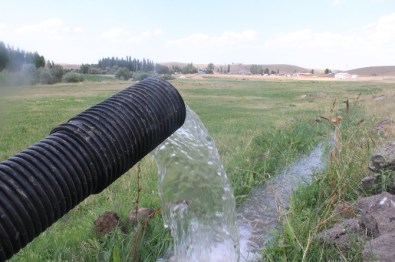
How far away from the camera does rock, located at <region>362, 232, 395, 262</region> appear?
119 inches

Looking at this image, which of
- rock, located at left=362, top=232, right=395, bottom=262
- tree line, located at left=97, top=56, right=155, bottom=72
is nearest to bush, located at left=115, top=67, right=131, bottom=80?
tree line, located at left=97, top=56, right=155, bottom=72

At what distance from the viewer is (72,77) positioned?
3.47 metres

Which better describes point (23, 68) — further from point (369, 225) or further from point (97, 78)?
point (369, 225)

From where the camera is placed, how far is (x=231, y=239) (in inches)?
159

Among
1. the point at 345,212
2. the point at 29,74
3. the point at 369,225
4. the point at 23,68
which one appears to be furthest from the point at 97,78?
the point at 369,225

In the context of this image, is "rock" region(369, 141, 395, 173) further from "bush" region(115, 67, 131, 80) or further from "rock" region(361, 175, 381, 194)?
"bush" region(115, 67, 131, 80)

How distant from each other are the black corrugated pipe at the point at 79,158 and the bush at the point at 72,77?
0.76 metres

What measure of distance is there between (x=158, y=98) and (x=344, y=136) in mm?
4938

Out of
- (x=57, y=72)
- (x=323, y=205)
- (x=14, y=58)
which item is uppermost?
(x=14, y=58)

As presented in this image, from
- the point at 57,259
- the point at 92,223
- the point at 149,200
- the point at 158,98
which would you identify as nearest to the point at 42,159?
the point at 158,98

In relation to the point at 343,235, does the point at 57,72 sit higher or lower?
higher

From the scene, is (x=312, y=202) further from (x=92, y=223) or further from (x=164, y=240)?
(x=92, y=223)

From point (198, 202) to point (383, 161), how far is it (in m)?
2.00

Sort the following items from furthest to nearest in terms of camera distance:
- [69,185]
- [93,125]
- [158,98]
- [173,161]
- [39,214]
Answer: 1. [173,161]
2. [158,98]
3. [93,125]
4. [69,185]
5. [39,214]
